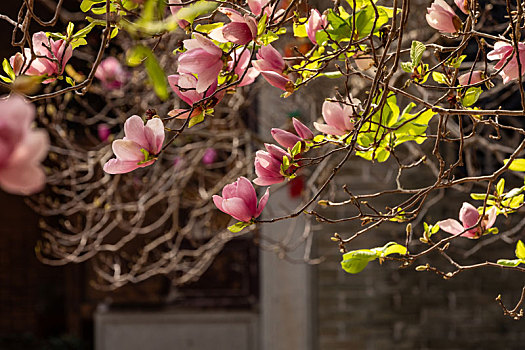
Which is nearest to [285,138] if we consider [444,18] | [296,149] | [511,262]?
[296,149]

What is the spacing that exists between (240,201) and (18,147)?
487 millimetres

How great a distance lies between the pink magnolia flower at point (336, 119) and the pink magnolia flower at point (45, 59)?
33 centimetres

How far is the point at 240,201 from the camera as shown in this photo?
0.81 metres

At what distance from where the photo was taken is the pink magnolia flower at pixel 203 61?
730 millimetres

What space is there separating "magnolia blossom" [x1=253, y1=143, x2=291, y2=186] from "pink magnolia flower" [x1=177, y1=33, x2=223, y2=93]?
13 centimetres

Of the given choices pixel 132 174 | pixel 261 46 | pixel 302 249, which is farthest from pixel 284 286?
pixel 261 46

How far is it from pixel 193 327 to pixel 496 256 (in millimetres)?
1870

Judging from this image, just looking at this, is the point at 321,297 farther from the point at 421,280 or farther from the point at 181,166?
the point at 181,166

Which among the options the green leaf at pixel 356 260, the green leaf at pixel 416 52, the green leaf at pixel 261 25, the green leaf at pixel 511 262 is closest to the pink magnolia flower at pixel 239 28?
the green leaf at pixel 261 25

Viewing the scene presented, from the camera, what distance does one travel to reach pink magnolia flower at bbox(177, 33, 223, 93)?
73 cm

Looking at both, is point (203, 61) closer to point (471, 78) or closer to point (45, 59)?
point (45, 59)

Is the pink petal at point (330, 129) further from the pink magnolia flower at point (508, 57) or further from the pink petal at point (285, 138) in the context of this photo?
the pink magnolia flower at point (508, 57)

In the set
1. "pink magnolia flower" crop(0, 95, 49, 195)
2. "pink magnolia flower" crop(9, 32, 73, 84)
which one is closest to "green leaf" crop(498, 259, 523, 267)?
"pink magnolia flower" crop(9, 32, 73, 84)

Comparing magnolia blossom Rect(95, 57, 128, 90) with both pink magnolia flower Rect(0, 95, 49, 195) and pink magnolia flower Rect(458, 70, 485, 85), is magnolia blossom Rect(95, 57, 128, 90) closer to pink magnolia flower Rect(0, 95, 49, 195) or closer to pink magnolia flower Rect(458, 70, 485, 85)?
pink magnolia flower Rect(458, 70, 485, 85)
